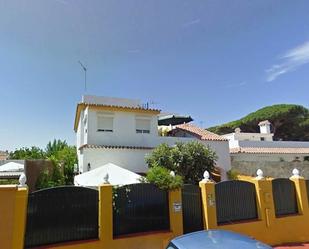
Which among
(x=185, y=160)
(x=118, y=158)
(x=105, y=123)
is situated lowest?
(x=185, y=160)

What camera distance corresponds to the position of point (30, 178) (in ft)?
51.6

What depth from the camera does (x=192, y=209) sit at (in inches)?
397

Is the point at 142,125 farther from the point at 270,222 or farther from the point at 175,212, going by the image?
the point at 270,222

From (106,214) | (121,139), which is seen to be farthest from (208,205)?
(121,139)

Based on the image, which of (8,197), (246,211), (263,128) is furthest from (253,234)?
(263,128)

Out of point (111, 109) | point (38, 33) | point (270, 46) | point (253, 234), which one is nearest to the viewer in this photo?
point (253, 234)

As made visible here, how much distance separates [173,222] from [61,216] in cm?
396

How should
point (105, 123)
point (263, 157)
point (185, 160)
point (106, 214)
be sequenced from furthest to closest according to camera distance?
point (263, 157) → point (105, 123) → point (185, 160) → point (106, 214)

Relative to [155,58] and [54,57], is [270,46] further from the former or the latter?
[54,57]

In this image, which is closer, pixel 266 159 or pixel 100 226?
pixel 100 226

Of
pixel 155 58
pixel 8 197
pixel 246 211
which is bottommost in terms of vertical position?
pixel 246 211

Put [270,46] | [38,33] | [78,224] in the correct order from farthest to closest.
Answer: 1. [270,46]
2. [38,33]
3. [78,224]

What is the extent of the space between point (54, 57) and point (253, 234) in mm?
13937

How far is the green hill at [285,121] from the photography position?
148 ft
